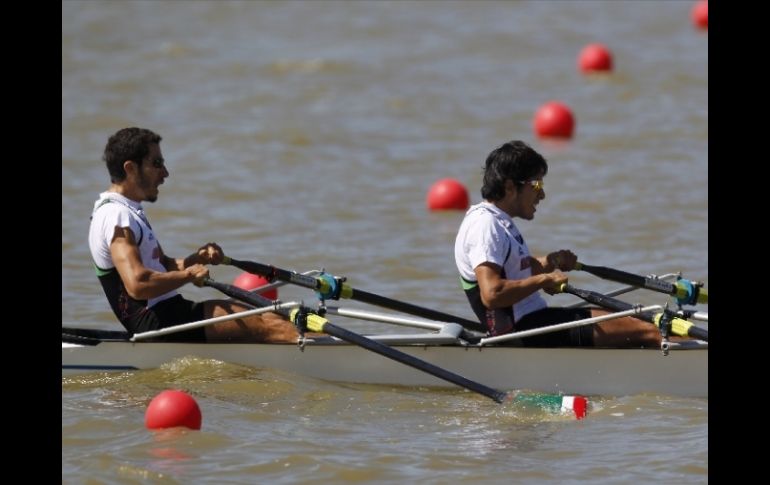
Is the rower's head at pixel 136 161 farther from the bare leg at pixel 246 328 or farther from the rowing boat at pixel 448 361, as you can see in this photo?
the rowing boat at pixel 448 361

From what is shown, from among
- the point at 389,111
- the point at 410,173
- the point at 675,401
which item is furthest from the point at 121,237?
the point at 389,111

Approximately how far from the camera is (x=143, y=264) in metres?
8.43

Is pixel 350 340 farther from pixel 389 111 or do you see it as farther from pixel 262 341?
pixel 389 111

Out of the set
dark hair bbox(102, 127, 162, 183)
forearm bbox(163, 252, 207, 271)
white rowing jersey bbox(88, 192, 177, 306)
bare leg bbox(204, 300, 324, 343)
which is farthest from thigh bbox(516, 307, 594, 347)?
dark hair bbox(102, 127, 162, 183)

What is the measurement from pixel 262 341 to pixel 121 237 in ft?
3.35

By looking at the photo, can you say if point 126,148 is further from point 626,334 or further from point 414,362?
point 626,334

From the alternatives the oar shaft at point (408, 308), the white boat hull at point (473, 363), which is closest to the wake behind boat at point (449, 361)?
the white boat hull at point (473, 363)

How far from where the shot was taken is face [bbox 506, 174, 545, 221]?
27.2ft

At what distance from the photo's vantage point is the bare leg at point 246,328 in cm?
859

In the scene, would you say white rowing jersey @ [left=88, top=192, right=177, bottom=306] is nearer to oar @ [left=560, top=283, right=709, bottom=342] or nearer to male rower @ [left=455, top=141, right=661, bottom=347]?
male rower @ [left=455, top=141, right=661, bottom=347]

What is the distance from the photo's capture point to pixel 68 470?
23.0 ft

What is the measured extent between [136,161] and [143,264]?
58 centimetres

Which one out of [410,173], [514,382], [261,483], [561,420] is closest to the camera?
[261,483]

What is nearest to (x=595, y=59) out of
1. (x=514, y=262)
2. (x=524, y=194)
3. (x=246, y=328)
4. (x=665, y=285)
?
(x=665, y=285)
